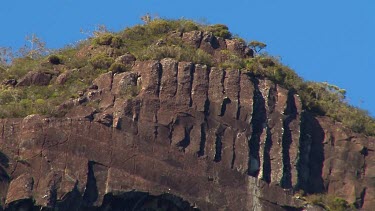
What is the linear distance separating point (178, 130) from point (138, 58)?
380 inches

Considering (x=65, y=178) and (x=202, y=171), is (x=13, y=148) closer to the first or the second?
(x=65, y=178)

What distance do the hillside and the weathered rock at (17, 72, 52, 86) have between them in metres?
0.09

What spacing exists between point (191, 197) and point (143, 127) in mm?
5580

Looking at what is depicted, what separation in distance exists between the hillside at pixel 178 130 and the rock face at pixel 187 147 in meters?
0.08

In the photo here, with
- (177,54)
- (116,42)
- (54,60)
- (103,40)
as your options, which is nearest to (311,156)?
(177,54)

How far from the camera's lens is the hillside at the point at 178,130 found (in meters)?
103

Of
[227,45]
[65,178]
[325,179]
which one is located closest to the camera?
[65,178]

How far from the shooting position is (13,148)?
339 ft

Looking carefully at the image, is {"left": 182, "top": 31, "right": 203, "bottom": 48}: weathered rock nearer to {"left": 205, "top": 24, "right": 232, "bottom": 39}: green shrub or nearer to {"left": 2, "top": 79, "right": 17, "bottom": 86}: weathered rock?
{"left": 205, "top": 24, "right": 232, "bottom": 39}: green shrub

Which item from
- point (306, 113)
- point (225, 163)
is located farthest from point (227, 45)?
point (225, 163)

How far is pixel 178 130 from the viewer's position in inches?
4235

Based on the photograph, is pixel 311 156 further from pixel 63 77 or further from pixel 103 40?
pixel 103 40

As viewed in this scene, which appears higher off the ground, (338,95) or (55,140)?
(338,95)

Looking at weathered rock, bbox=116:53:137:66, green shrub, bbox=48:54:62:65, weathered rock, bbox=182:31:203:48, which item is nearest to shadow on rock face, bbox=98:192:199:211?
weathered rock, bbox=116:53:137:66
